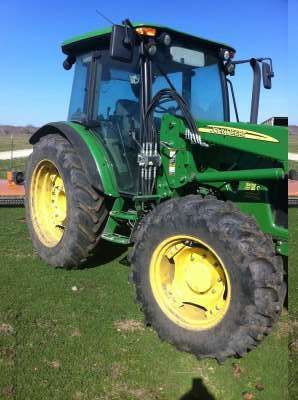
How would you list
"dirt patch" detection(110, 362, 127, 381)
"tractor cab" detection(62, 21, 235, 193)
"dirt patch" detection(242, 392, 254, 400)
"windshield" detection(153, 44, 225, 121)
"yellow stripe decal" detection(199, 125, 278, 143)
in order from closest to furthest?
1. "dirt patch" detection(242, 392, 254, 400)
2. "dirt patch" detection(110, 362, 127, 381)
3. "yellow stripe decal" detection(199, 125, 278, 143)
4. "tractor cab" detection(62, 21, 235, 193)
5. "windshield" detection(153, 44, 225, 121)

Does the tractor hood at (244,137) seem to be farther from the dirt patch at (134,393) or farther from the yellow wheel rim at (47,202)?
the yellow wheel rim at (47,202)

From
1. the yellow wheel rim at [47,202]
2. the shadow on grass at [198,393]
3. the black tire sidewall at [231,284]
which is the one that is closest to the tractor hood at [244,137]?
the black tire sidewall at [231,284]

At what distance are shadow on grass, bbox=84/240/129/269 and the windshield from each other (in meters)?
1.70

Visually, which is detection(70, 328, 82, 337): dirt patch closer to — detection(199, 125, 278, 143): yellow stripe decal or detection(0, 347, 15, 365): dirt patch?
detection(0, 347, 15, 365): dirt patch

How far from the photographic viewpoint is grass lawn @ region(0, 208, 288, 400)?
253cm

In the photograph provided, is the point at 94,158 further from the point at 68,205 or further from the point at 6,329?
the point at 6,329

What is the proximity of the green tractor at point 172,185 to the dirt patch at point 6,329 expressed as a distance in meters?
0.95

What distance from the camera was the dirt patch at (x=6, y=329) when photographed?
10.8ft

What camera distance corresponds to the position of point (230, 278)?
118 inches

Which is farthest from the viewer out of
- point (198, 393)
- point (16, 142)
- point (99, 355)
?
point (16, 142)

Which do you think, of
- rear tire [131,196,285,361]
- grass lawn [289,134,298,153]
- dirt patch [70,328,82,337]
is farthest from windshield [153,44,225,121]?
grass lawn [289,134,298,153]

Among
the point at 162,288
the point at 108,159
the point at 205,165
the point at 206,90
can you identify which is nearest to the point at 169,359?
the point at 162,288

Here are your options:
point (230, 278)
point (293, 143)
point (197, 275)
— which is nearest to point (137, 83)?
point (197, 275)

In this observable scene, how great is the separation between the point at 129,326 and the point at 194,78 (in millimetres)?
2368
